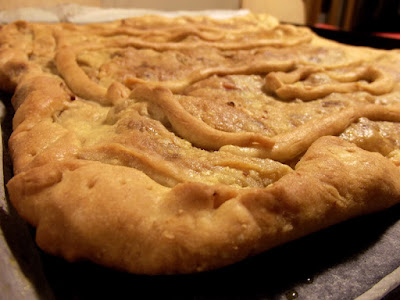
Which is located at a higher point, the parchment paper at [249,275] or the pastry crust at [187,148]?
the pastry crust at [187,148]

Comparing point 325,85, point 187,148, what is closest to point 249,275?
point 187,148

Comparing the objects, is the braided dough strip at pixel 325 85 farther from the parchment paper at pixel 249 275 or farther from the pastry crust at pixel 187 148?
the parchment paper at pixel 249 275

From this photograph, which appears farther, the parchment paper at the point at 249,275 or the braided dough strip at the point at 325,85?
the braided dough strip at the point at 325,85

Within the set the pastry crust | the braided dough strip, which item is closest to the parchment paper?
the pastry crust

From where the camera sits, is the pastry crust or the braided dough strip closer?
the pastry crust

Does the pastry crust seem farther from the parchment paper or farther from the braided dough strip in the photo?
the parchment paper

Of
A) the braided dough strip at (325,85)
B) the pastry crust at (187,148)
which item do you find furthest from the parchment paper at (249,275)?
the braided dough strip at (325,85)
